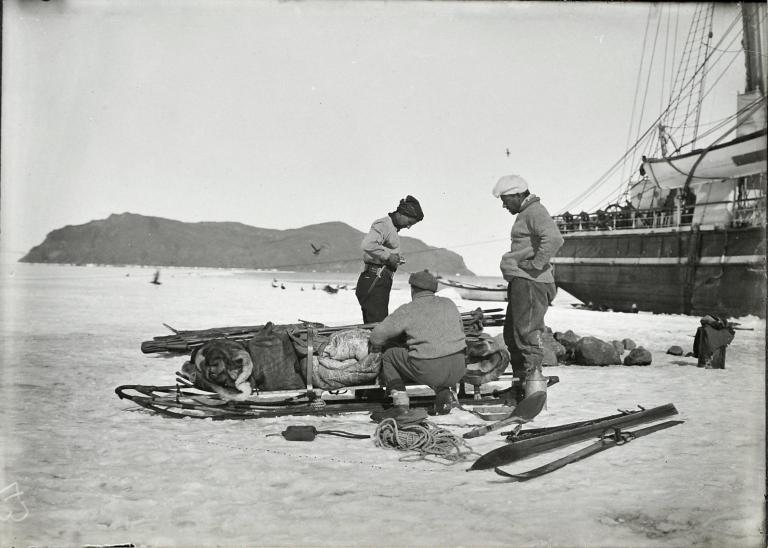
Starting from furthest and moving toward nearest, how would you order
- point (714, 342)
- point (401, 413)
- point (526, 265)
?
point (714, 342) → point (526, 265) → point (401, 413)

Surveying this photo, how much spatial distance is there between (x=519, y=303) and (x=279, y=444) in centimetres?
238

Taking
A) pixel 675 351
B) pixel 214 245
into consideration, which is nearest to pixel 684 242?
pixel 675 351

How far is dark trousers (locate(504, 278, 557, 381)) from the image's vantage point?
4914 millimetres

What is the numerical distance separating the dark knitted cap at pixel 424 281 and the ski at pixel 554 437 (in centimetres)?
129

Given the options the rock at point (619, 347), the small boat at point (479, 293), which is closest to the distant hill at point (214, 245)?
the small boat at point (479, 293)

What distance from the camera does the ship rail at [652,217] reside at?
19.3 meters

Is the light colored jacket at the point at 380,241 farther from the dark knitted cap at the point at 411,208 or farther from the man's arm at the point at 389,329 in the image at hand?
the man's arm at the point at 389,329

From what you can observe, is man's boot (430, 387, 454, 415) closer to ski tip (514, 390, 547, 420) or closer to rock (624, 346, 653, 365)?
ski tip (514, 390, 547, 420)

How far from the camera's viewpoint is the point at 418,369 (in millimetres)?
4395

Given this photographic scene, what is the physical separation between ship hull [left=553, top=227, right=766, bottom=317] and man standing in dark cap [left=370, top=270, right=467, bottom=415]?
634 inches

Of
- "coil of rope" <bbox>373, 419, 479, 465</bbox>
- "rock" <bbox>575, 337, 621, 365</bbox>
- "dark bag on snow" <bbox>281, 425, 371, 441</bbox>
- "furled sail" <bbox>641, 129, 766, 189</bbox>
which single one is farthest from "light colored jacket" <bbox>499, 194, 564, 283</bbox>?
"furled sail" <bbox>641, 129, 766, 189</bbox>

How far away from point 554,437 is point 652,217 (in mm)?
22029

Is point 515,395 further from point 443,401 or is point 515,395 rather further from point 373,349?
point 373,349

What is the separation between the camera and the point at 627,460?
3615 millimetres
